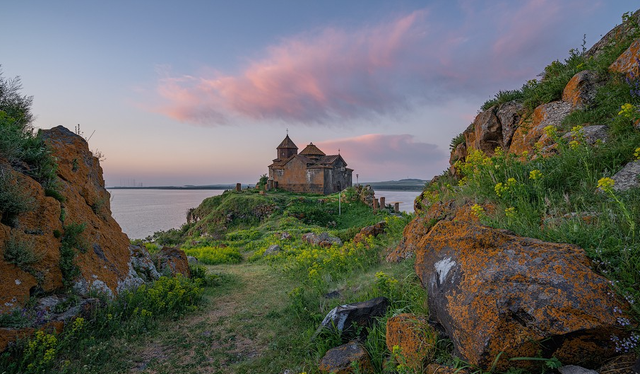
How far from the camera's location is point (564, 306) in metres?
2.24

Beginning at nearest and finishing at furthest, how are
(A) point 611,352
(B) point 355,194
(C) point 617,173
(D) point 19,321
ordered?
1. (A) point 611,352
2. (C) point 617,173
3. (D) point 19,321
4. (B) point 355,194

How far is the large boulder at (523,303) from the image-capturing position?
7.09ft

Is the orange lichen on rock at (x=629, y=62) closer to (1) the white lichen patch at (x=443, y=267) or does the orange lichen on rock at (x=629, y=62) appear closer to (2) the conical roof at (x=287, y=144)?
(1) the white lichen patch at (x=443, y=267)

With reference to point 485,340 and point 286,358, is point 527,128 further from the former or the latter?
point 286,358

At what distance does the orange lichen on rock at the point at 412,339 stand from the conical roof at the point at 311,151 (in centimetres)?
5086

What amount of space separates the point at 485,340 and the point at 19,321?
6.02 meters

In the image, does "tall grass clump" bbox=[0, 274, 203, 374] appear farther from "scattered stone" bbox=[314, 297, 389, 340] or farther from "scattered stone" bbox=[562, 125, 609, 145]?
"scattered stone" bbox=[562, 125, 609, 145]

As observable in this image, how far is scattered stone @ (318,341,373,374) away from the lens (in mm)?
3562

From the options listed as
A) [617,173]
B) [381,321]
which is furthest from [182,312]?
[617,173]

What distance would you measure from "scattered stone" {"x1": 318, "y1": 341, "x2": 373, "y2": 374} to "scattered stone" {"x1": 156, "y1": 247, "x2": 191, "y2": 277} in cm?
623

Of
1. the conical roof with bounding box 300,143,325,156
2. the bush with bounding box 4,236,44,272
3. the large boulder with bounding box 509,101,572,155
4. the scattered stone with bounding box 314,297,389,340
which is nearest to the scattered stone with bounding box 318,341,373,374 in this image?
the scattered stone with bounding box 314,297,389,340

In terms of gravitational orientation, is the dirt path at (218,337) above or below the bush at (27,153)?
below

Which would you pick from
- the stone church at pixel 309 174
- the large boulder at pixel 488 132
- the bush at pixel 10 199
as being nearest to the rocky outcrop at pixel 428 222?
the large boulder at pixel 488 132

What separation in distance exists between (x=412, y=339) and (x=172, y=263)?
7.69 meters
